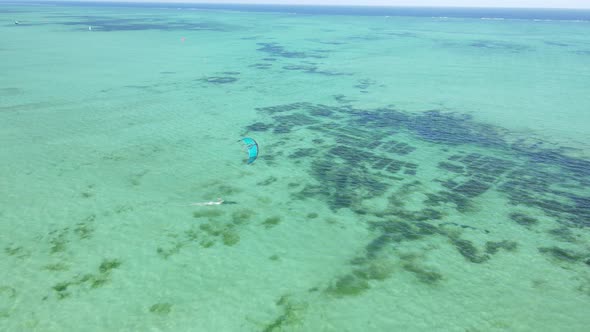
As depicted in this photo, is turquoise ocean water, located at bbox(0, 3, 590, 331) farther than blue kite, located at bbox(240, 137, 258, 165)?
No

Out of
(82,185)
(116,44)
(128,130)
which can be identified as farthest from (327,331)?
(116,44)

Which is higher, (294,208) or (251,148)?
(251,148)

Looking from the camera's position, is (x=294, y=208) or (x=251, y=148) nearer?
(x=294, y=208)

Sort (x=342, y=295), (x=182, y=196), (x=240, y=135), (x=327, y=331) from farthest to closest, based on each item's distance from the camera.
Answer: (x=240, y=135) → (x=182, y=196) → (x=342, y=295) → (x=327, y=331)

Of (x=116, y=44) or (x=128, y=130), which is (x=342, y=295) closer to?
(x=128, y=130)
